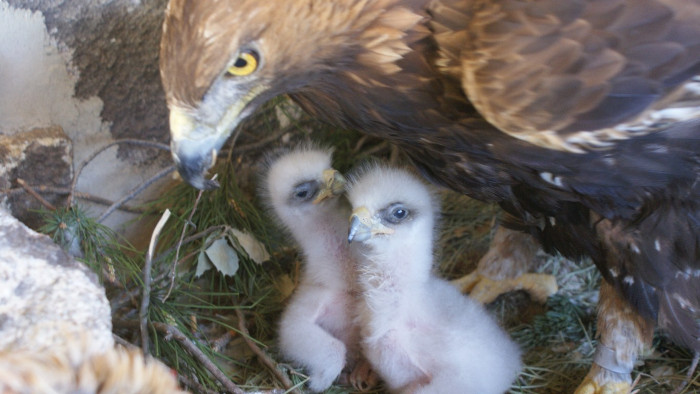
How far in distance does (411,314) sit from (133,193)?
2.89ft

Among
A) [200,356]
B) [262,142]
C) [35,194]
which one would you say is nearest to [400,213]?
[200,356]

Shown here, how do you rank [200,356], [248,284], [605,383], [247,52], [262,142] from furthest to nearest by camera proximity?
[262,142], [248,284], [605,383], [200,356], [247,52]

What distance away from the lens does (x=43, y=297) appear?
129cm

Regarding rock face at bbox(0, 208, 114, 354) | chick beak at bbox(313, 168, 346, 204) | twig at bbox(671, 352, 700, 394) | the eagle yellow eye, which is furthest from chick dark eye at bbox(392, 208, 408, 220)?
twig at bbox(671, 352, 700, 394)

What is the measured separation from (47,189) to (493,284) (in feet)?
4.50

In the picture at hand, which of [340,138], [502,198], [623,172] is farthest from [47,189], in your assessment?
[623,172]

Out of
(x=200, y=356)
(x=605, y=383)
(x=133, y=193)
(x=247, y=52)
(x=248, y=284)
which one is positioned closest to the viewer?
(x=247, y=52)

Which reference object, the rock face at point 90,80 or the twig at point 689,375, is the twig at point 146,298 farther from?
the twig at point 689,375

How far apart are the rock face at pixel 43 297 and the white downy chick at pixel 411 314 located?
695 mm

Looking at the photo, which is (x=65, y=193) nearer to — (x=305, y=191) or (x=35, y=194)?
(x=35, y=194)

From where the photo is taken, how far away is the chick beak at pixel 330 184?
1.97 metres

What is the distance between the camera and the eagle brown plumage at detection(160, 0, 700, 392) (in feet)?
4.10

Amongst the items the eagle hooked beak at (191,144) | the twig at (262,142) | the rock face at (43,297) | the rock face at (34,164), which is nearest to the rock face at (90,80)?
the rock face at (34,164)

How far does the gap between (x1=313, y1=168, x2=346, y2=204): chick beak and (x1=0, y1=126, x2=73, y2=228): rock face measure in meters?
0.71
